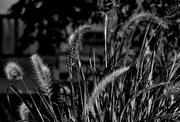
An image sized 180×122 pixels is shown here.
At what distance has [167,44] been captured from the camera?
9.50ft

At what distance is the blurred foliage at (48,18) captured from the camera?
3.71 meters

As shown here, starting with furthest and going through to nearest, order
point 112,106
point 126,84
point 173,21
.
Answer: point 173,21 < point 126,84 < point 112,106

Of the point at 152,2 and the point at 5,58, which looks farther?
the point at 5,58

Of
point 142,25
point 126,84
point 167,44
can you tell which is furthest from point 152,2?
point 126,84

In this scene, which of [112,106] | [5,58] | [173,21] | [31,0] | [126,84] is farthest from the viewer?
[5,58]

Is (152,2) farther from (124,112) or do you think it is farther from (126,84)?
(124,112)

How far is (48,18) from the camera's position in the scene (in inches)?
147

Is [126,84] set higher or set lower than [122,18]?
lower

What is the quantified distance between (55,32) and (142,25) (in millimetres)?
1254

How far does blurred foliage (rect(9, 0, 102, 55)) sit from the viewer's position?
12.2 ft

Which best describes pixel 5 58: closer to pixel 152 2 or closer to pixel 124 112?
pixel 152 2

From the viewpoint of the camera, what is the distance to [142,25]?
281 cm

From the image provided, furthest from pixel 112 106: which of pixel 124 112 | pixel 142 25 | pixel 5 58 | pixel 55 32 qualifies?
pixel 5 58

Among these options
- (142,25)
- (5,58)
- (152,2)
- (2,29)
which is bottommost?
(5,58)
